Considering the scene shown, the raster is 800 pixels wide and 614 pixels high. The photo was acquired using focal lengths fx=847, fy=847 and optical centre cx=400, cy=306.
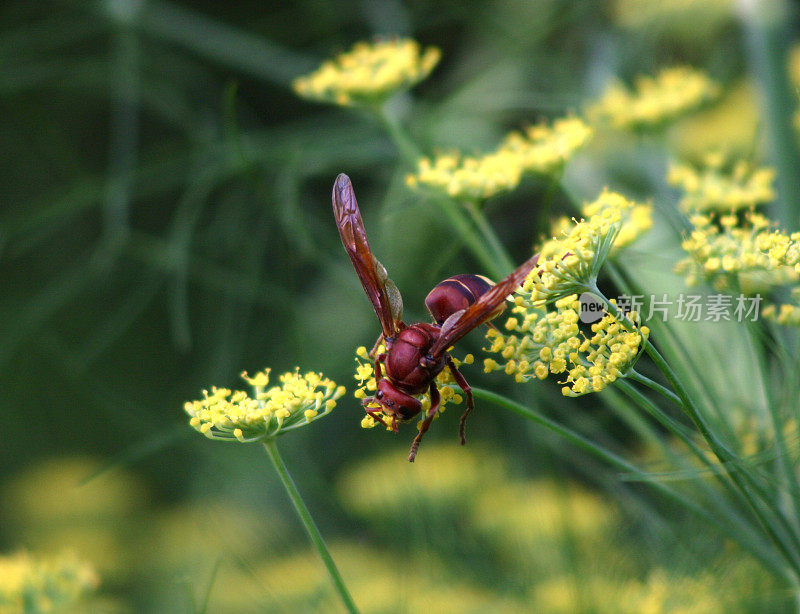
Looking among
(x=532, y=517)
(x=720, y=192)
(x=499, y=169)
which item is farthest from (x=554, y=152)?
(x=532, y=517)

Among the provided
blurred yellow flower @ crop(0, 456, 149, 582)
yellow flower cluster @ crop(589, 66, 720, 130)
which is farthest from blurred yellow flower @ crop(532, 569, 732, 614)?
blurred yellow flower @ crop(0, 456, 149, 582)

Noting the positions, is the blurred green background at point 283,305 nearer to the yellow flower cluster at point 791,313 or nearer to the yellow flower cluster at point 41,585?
the yellow flower cluster at point 41,585

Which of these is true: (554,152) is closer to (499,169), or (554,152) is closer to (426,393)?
(499,169)

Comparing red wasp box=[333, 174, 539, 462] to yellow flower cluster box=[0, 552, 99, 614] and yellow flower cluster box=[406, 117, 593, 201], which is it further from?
yellow flower cluster box=[0, 552, 99, 614]

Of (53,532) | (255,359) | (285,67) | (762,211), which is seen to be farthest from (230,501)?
(762,211)

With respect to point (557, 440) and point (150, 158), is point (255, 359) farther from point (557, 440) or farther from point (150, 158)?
point (557, 440)
